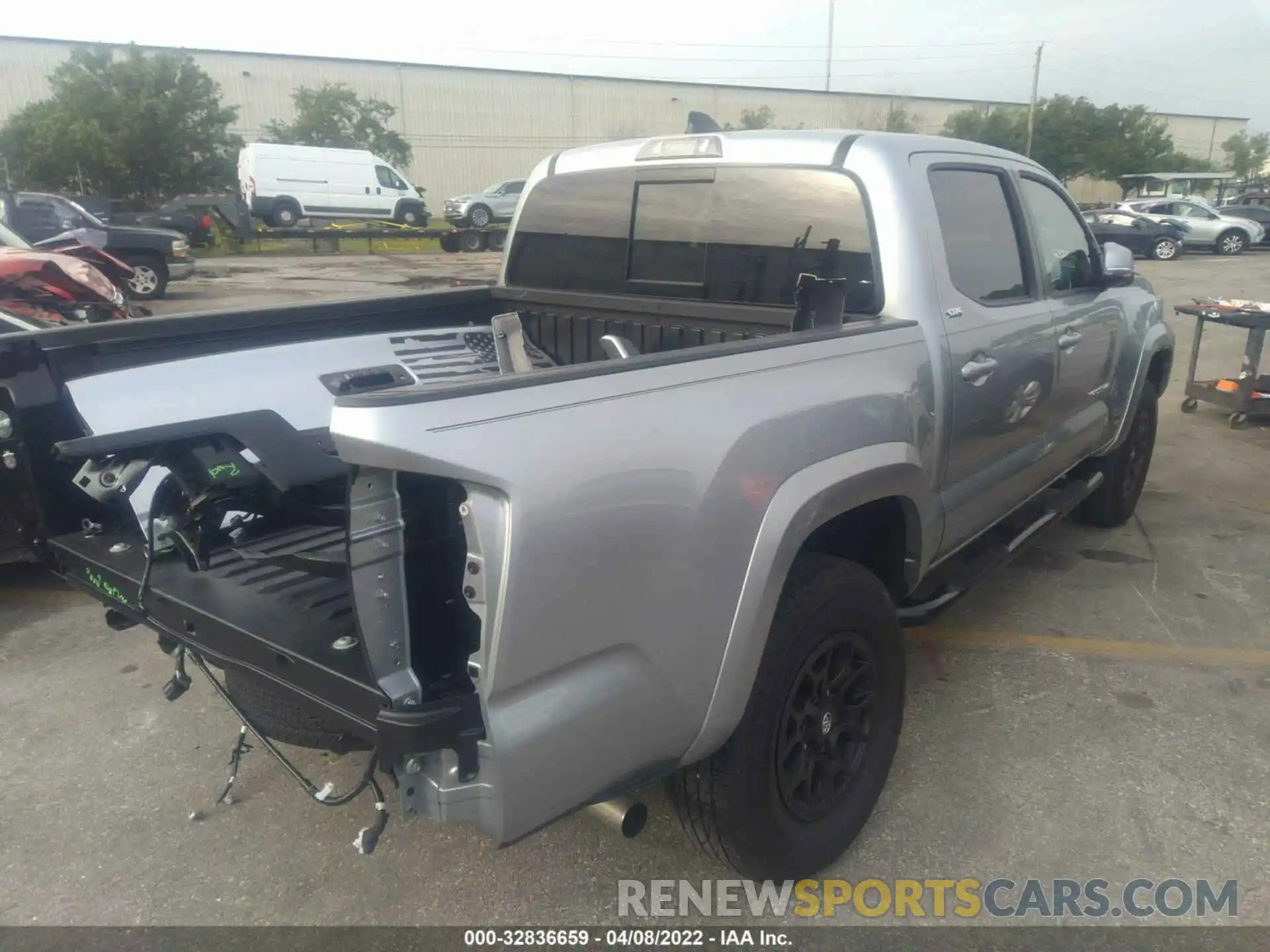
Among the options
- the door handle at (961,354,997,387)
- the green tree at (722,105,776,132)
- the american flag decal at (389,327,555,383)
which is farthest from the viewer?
the green tree at (722,105,776,132)

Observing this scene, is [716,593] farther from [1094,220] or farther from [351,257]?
[1094,220]

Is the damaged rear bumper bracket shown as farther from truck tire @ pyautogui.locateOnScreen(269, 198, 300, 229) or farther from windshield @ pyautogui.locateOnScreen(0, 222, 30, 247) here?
truck tire @ pyautogui.locateOnScreen(269, 198, 300, 229)

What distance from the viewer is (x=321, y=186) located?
30250 mm

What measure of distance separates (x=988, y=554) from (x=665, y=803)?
170 cm

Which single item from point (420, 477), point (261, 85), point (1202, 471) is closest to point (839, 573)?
point (420, 477)

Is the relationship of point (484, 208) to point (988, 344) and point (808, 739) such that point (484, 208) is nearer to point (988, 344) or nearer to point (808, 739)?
point (988, 344)

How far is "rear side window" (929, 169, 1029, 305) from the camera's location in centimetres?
325

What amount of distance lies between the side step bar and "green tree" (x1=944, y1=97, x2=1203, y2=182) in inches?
2179

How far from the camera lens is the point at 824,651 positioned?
8.29ft

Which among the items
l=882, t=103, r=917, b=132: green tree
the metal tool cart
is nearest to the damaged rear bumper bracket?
the metal tool cart

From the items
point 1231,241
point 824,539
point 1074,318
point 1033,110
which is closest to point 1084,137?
point 1033,110

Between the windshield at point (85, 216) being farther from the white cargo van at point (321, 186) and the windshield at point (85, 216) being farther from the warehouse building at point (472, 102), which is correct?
the warehouse building at point (472, 102)

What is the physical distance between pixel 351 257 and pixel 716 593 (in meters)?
26.9

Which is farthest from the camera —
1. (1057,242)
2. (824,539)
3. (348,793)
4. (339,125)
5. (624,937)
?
(339,125)
